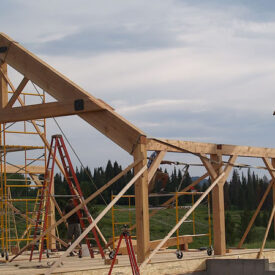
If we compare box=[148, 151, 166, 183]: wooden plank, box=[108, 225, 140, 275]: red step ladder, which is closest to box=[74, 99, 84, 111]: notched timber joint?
box=[148, 151, 166, 183]: wooden plank

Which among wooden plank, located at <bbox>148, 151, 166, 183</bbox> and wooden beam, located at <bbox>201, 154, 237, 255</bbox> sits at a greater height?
wooden plank, located at <bbox>148, 151, 166, 183</bbox>

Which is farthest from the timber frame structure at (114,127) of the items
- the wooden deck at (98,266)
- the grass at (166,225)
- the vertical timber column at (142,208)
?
the grass at (166,225)

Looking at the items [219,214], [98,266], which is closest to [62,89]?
[98,266]

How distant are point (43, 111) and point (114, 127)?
6.11 feet

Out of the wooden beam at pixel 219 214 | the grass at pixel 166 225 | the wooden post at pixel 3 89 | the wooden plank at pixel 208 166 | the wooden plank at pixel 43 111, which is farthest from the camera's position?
the grass at pixel 166 225

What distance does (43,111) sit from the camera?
548 inches

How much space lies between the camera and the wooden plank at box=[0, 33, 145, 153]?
12656mm

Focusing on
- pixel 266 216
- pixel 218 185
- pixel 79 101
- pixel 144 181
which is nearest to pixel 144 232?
pixel 144 181

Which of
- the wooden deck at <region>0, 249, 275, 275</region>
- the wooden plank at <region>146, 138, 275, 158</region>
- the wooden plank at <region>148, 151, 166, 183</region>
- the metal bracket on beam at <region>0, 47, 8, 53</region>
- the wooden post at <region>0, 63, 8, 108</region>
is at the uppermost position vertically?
the metal bracket on beam at <region>0, 47, 8, 53</region>

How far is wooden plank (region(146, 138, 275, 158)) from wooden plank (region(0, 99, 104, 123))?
147 centimetres

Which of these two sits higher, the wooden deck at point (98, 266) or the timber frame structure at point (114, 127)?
the timber frame structure at point (114, 127)

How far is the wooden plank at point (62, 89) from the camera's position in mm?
12656

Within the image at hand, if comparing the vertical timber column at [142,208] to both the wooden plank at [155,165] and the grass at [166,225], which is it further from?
the grass at [166,225]

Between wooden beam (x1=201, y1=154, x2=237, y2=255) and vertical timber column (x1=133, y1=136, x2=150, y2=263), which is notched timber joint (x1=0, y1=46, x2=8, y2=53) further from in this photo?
wooden beam (x1=201, y1=154, x2=237, y2=255)
